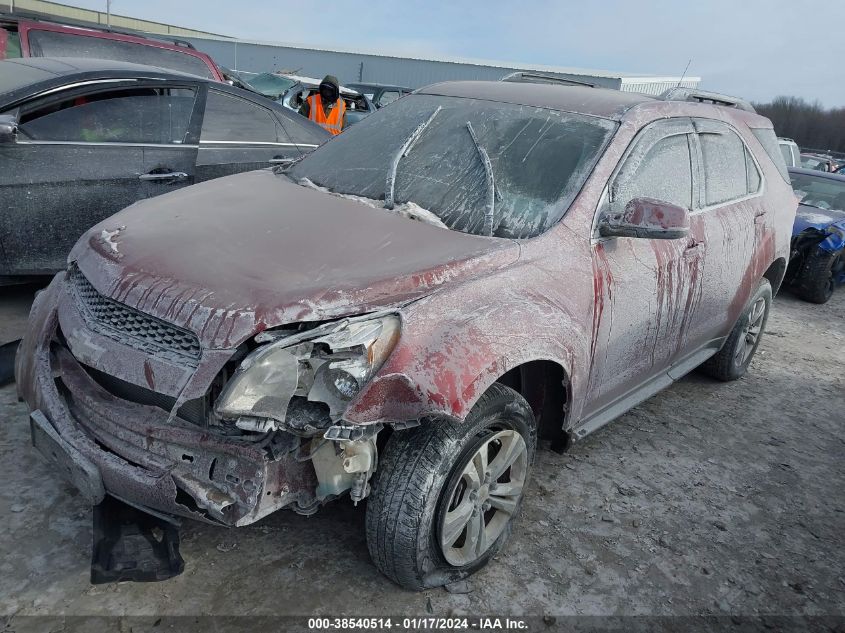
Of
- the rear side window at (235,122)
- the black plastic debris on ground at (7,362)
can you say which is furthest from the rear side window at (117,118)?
the black plastic debris on ground at (7,362)

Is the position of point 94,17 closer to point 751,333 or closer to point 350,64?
point 350,64

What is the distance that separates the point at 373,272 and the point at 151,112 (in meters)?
3.04

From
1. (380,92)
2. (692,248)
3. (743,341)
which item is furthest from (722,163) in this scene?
(380,92)

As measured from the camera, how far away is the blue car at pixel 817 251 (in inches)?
279

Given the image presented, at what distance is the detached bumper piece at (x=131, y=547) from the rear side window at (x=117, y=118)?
2.59m

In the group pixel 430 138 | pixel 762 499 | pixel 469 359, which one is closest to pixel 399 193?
pixel 430 138

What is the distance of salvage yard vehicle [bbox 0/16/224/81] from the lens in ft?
20.6

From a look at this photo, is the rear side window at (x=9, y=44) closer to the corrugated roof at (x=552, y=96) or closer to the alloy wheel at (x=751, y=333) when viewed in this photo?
the corrugated roof at (x=552, y=96)

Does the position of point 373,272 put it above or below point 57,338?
above

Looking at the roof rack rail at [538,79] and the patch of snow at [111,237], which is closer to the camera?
the patch of snow at [111,237]

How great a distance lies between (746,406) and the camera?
445 centimetres

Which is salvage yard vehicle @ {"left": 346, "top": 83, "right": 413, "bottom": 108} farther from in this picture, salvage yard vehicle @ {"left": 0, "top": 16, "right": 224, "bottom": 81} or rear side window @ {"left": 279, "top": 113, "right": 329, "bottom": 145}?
rear side window @ {"left": 279, "top": 113, "right": 329, "bottom": 145}

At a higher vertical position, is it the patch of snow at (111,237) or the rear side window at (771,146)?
the rear side window at (771,146)

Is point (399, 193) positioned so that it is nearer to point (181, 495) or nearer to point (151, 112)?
point (181, 495)
